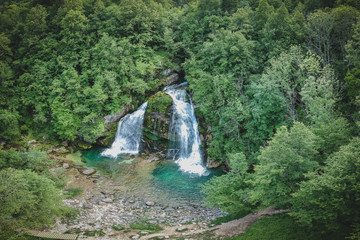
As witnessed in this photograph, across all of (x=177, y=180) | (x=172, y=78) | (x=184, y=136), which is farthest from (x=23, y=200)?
(x=172, y=78)

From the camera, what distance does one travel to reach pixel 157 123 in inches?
1198

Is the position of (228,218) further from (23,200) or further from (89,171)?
(89,171)

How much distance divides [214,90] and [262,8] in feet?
42.0

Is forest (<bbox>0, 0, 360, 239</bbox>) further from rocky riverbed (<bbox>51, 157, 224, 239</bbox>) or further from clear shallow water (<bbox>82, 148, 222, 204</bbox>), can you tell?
clear shallow water (<bbox>82, 148, 222, 204</bbox>)

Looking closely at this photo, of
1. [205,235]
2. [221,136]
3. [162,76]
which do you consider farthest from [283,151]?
[162,76]

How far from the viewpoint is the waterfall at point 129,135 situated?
30977 mm

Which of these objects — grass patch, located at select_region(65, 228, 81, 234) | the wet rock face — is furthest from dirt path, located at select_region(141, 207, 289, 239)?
the wet rock face

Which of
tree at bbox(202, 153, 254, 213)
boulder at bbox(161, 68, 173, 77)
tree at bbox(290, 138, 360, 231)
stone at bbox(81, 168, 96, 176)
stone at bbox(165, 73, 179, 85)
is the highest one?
boulder at bbox(161, 68, 173, 77)

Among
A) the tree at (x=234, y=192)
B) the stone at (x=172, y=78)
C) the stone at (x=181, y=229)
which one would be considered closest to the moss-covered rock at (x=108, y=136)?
the stone at (x=172, y=78)

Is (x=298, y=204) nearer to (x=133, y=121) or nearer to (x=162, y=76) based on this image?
(x=133, y=121)

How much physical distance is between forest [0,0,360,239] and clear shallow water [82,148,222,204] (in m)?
2.08

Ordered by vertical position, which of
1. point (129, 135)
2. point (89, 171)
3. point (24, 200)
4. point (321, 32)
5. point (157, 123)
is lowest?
point (89, 171)

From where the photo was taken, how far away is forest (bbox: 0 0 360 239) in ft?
Answer: 44.1

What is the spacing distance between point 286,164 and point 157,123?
19357 mm
